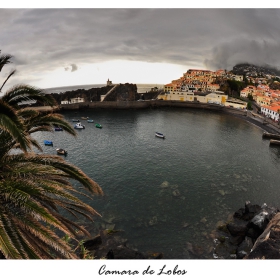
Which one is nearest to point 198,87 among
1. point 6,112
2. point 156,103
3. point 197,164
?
point 156,103

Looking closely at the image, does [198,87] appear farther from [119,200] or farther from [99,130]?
[119,200]

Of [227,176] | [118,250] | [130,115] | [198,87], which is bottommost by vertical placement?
[118,250]

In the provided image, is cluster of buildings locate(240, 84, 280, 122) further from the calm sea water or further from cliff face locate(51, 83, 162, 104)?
cliff face locate(51, 83, 162, 104)

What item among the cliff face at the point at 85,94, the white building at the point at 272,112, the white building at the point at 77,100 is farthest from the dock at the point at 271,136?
the white building at the point at 77,100

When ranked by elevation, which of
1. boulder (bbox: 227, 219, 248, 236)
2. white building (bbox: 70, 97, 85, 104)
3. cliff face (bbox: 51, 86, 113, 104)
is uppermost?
cliff face (bbox: 51, 86, 113, 104)

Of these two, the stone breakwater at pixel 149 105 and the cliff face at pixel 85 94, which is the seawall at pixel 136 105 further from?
the cliff face at pixel 85 94

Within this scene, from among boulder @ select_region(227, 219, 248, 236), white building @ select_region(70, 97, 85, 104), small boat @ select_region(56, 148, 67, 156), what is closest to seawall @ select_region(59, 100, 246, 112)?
white building @ select_region(70, 97, 85, 104)
